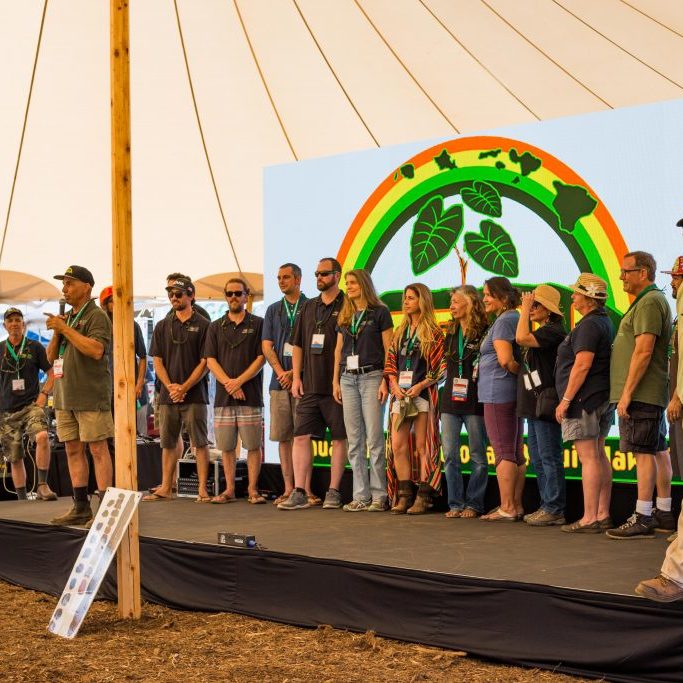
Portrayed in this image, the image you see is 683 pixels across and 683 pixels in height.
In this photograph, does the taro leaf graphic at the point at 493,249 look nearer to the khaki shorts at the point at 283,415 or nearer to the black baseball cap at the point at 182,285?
the khaki shorts at the point at 283,415

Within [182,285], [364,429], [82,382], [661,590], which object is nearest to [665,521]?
[661,590]

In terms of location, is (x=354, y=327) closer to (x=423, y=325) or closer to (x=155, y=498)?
(x=423, y=325)

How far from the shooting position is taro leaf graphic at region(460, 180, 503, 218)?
5887 mm

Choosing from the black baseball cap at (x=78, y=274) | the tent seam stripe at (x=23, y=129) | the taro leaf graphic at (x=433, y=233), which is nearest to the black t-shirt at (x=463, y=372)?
the taro leaf graphic at (x=433, y=233)

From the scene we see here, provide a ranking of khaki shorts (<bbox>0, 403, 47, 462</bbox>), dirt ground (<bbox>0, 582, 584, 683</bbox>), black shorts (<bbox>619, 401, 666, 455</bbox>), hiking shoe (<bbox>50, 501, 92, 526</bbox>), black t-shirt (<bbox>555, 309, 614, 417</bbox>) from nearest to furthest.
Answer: dirt ground (<bbox>0, 582, 584, 683</bbox>) < black shorts (<bbox>619, 401, 666, 455</bbox>) < black t-shirt (<bbox>555, 309, 614, 417</bbox>) < hiking shoe (<bbox>50, 501, 92, 526</bbox>) < khaki shorts (<bbox>0, 403, 47, 462</bbox>)

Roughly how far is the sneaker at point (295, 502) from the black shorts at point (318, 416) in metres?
0.34

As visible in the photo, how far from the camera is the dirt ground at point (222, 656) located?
344 centimetres

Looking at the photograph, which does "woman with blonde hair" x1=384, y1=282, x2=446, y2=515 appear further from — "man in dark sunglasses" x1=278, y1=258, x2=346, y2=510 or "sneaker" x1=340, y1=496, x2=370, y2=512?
"man in dark sunglasses" x1=278, y1=258, x2=346, y2=510

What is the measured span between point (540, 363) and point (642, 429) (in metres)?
0.74

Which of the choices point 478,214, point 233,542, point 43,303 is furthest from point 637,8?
point 43,303

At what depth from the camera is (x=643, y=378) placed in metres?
4.38

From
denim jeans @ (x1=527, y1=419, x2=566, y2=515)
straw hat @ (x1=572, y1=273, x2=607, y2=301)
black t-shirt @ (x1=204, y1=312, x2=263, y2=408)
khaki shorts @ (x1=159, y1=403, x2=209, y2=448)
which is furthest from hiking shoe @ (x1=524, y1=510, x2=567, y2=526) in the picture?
khaki shorts @ (x1=159, y1=403, x2=209, y2=448)

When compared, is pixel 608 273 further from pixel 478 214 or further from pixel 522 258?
pixel 478 214

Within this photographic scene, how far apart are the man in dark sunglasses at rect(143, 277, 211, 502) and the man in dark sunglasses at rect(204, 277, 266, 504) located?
132 mm
